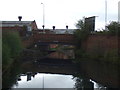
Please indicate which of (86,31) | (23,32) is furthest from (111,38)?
(23,32)

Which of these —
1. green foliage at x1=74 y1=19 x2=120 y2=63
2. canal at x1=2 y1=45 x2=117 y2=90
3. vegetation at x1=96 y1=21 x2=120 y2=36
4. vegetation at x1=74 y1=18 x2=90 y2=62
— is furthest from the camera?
vegetation at x1=74 y1=18 x2=90 y2=62

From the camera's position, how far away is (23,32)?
51.1 meters

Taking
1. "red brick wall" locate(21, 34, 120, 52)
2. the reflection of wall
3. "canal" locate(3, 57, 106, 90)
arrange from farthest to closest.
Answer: the reflection of wall, "red brick wall" locate(21, 34, 120, 52), "canal" locate(3, 57, 106, 90)

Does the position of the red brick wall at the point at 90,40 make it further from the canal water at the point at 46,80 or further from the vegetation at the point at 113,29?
the canal water at the point at 46,80

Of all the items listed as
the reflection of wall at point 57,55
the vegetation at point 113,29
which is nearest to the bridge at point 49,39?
the reflection of wall at point 57,55

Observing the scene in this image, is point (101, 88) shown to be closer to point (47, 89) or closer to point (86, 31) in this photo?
point (47, 89)

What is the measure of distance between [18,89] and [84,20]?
33.2 m

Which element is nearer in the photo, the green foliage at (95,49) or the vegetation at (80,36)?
the green foliage at (95,49)

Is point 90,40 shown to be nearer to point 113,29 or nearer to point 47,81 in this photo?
point 113,29

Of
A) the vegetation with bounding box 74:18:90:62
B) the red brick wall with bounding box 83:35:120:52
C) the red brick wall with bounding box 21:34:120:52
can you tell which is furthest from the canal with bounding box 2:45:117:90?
the vegetation with bounding box 74:18:90:62

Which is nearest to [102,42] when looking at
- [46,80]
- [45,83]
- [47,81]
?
[46,80]

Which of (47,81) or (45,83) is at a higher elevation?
(45,83)

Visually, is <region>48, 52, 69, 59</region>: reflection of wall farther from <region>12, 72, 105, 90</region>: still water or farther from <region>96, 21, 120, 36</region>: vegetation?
<region>12, 72, 105, 90</region>: still water

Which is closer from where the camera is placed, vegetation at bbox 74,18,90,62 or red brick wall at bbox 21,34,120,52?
red brick wall at bbox 21,34,120,52
